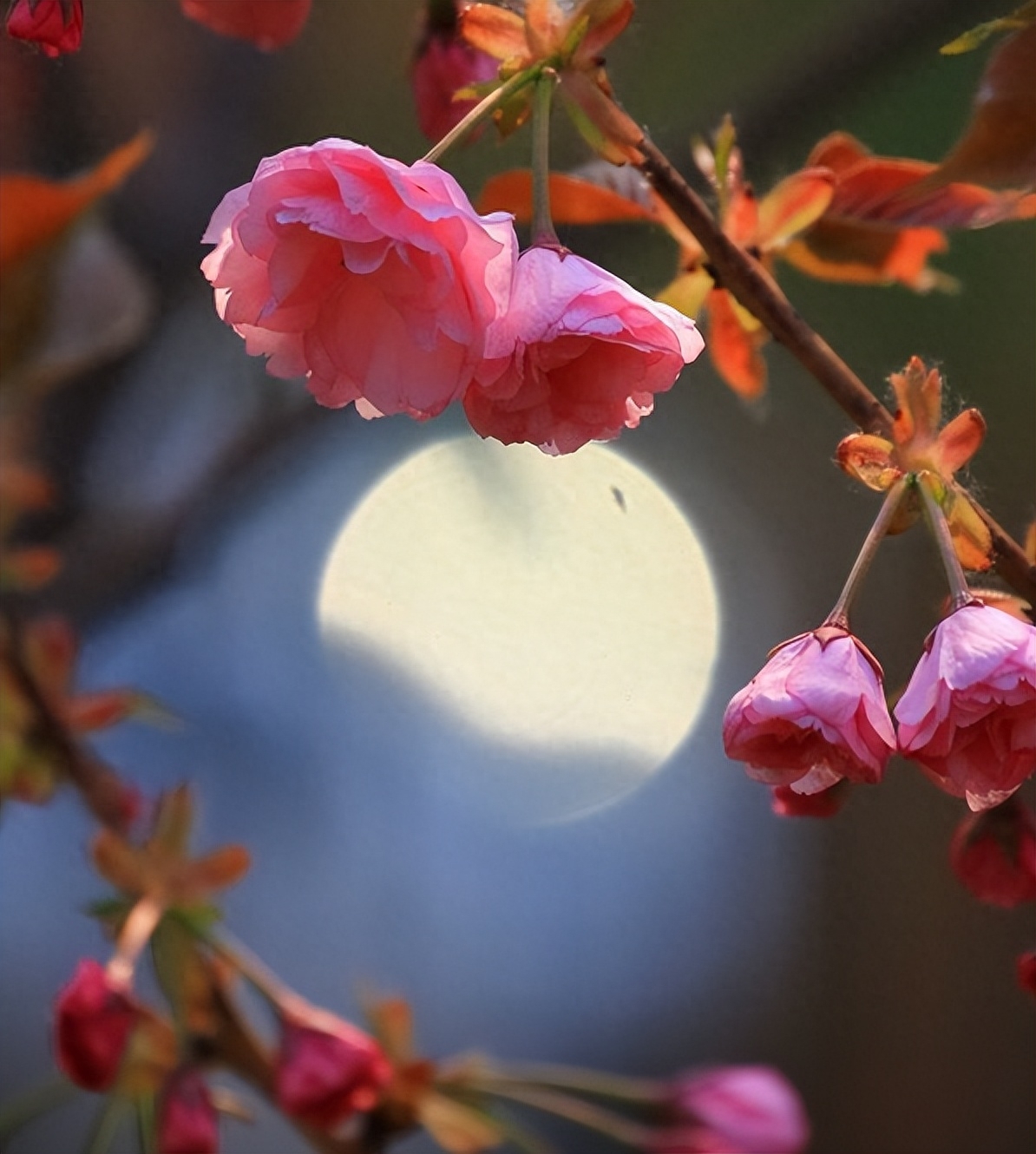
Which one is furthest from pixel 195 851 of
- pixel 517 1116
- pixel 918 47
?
pixel 918 47

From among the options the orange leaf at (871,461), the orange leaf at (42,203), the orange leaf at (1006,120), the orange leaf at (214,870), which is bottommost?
the orange leaf at (214,870)

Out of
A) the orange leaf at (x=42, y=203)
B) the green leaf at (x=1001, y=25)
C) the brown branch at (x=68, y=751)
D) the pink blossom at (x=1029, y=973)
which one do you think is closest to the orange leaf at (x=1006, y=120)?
the green leaf at (x=1001, y=25)

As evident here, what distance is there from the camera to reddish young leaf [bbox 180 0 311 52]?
403mm

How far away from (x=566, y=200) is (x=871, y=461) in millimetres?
147

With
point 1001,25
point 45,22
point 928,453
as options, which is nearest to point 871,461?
point 928,453

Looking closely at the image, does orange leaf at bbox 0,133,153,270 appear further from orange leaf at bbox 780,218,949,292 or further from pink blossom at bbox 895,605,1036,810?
pink blossom at bbox 895,605,1036,810

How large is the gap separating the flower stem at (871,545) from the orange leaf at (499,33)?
147mm

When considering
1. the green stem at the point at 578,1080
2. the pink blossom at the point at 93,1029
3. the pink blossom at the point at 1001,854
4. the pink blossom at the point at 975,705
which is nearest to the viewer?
the pink blossom at the point at 975,705

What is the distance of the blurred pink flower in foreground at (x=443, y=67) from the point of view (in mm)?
365

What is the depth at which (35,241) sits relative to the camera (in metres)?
0.54

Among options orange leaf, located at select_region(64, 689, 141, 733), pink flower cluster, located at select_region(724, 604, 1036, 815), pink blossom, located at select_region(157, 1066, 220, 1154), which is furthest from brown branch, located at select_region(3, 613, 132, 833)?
pink flower cluster, located at select_region(724, 604, 1036, 815)

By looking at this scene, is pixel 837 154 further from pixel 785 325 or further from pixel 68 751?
pixel 68 751

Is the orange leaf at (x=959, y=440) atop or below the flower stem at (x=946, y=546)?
atop

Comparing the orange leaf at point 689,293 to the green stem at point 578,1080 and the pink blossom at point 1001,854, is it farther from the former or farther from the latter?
the green stem at point 578,1080
